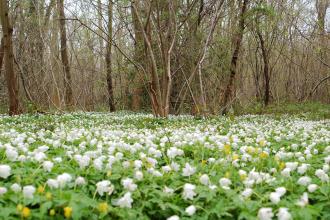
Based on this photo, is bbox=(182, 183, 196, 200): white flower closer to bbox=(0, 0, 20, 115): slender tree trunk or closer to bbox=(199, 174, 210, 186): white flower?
bbox=(199, 174, 210, 186): white flower

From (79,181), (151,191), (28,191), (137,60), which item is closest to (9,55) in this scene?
(137,60)

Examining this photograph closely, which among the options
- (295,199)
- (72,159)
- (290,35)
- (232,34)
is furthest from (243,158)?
(290,35)

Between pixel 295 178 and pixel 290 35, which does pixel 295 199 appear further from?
pixel 290 35

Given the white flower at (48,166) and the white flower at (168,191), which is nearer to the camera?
the white flower at (168,191)

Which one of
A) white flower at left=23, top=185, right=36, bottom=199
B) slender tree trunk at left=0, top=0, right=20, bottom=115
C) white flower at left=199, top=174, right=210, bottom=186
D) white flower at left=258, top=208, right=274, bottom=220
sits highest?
slender tree trunk at left=0, top=0, right=20, bottom=115

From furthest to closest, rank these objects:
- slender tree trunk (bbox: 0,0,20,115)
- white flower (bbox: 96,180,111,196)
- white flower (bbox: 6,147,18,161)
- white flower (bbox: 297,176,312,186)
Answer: slender tree trunk (bbox: 0,0,20,115) < white flower (bbox: 6,147,18,161) < white flower (bbox: 297,176,312,186) < white flower (bbox: 96,180,111,196)

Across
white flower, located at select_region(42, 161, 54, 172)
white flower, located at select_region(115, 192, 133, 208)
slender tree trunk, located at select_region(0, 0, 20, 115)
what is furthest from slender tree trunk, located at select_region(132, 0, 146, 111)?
white flower, located at select_region(115, 192, 133, 208)

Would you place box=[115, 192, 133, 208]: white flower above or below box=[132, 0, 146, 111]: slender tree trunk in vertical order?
below

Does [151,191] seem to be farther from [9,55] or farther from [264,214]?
[9,55]

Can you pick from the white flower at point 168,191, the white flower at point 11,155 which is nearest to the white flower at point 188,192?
the white flower at point 168,191

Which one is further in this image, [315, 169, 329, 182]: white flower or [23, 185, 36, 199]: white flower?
[315, 169, 329, 182]: white flower

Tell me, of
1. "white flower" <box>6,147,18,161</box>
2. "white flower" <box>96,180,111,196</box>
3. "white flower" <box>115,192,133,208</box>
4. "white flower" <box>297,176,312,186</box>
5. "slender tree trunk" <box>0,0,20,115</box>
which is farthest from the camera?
"slender tree trunk" <box>0,0,20,115</box>

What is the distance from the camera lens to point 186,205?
8.45ft

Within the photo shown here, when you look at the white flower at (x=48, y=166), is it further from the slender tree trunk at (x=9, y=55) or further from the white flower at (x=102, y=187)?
the slender tree trunk at (x=9, y=55)
